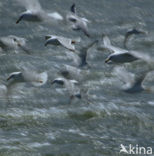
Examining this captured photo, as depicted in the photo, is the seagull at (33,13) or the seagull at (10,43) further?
the seagull at (10,43)

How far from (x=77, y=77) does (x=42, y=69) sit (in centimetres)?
255

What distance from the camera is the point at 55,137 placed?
1157 centimetres

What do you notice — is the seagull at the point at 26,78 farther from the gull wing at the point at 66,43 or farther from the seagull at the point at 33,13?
the seagull at the point at 33,13

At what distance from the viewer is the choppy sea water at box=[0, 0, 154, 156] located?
1127 cm

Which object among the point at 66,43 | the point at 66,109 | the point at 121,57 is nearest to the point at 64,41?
the point at 66,43

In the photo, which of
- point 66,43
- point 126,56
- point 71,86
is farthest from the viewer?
point 71,86

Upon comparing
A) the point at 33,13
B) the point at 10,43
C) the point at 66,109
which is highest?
the point at 33,13

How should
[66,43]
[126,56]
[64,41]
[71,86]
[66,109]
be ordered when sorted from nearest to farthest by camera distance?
[126,56] → [66,43] → [64,41] → [71,86] → [66,109]

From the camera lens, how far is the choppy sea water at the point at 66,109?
1127 centimetres

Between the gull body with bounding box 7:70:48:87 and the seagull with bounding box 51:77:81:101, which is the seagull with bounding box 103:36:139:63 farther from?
the gull body with bounding box 7:70:48:87

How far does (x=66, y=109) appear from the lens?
13.1 metres

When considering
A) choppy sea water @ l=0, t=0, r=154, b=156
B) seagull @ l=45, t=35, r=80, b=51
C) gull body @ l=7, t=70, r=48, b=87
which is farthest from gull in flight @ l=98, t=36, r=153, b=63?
gull body @ l=7, t=70, r=48, b=87

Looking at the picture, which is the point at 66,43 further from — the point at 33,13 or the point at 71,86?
the point at 33,13

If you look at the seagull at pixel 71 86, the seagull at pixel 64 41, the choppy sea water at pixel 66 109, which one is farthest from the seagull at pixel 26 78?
the seagull at pixel 64 41
